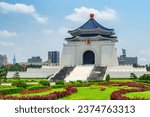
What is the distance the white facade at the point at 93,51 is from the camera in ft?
141

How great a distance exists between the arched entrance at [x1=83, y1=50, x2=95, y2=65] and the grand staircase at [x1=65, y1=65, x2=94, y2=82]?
718cm

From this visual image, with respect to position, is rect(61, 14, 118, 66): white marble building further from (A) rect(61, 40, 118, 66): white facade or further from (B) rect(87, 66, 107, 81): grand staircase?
(B) rect(87, 66, 107, 81): grand staircase

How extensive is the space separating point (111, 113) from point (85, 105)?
0.61 meters

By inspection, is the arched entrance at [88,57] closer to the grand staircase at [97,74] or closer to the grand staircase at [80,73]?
the grand staircase at [80,73]

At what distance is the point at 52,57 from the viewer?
9931 cm

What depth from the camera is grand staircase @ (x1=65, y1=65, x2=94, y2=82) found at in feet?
110

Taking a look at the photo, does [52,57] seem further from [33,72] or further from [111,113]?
[111,113]

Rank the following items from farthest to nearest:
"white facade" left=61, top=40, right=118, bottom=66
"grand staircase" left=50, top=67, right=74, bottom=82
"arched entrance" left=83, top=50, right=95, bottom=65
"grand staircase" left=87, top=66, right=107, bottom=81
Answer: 1. "arched entrance" left=83, top=50, right=95, bottom=65
2. "white facade" left=61, top=40, right=118, bottom=66
3. "grand staircase" left=50, top=67, right=74, bottom=82
4. "grand staircase" left=87, top=66, right=107, bottom=81

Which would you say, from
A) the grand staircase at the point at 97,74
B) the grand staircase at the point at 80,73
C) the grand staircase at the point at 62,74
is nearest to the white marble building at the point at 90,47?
the grand staircase at the point at 97,74

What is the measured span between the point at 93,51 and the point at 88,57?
1468 mm

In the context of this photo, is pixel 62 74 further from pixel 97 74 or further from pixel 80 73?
pixel 97 74

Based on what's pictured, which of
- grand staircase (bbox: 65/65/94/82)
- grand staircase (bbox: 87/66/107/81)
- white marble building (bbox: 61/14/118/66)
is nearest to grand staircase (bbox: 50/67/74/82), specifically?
grand staircase (bbox: 65/65/94/82)

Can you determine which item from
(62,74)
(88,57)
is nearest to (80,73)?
(62,74)

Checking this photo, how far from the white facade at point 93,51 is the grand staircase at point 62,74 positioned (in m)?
6.32
